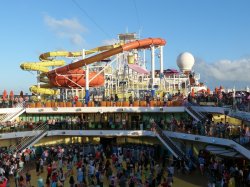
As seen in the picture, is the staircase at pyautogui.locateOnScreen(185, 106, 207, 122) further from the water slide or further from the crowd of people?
the water slide

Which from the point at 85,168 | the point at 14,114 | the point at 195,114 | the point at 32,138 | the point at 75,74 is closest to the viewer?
the point at 85,168

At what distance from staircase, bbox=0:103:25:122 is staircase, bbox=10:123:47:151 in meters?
2.96

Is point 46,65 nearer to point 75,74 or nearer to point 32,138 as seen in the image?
point 75,74

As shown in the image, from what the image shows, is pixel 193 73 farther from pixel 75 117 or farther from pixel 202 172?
pixel 202 172

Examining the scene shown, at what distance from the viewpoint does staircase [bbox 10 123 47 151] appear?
32.5 m

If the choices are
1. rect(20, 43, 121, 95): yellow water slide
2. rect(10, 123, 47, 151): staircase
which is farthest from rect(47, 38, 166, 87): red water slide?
rect(10, 123, 47, 151): staircase

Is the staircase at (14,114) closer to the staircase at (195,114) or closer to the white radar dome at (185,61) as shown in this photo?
the staircase at (195,114)

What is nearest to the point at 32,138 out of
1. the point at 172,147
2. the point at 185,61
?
the point at 172,147

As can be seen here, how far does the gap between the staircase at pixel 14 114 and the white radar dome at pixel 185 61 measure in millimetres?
26386

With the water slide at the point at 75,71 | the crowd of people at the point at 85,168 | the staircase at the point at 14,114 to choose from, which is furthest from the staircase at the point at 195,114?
the staircase at the point at 14,114

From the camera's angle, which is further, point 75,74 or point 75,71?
point 75,71

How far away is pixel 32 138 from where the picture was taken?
34.1m

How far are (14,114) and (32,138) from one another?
14.8 feet

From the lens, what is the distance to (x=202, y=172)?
27328 mm
